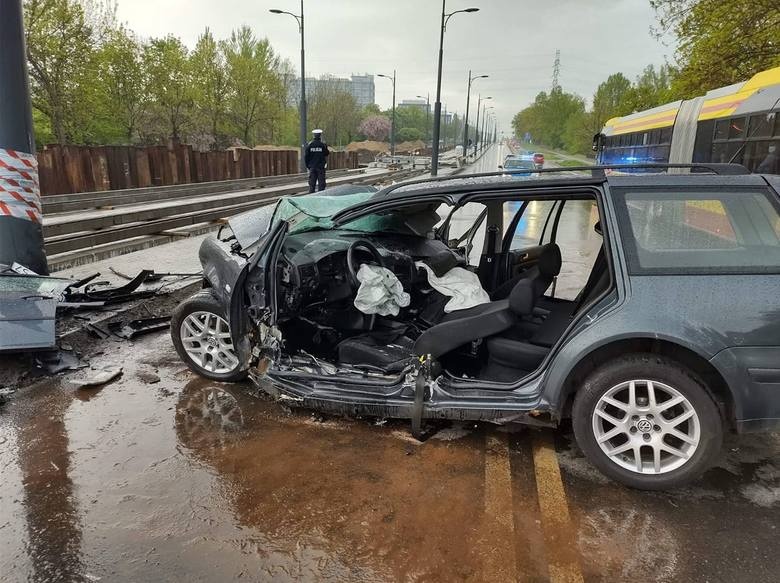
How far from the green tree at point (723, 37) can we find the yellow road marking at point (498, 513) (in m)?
18.0

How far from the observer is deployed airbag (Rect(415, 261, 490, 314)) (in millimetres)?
4020

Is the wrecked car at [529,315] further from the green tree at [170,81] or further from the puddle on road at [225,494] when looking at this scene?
the green tree at [170,81]

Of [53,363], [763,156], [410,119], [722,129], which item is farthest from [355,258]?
[410,119]

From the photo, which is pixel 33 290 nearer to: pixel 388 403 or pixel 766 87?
pixel 388 403

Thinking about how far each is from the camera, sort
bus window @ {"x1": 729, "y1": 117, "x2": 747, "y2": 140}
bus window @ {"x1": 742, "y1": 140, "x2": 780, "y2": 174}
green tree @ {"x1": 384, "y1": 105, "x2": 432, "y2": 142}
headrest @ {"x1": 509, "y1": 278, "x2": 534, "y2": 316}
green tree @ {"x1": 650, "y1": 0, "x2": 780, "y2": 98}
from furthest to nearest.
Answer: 1. green tree @ {"x1": 384, "y1": 105, "x2": 432, "y2": 142}
2. green tree @ {"x1": 650, "y1": 0, "x2": 780, "y2": 98}
3. bus window @ {"x1": 729, "y1": 117, "x2": 747, "y2": 140}
4. bus window @ {"x1": 742, "y1": 140, "x2": 780, "y2": 174}
5. headrest @ {"x1": 509, "y1": 278, "x2": 534, "y2": 316}

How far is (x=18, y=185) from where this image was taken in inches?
235

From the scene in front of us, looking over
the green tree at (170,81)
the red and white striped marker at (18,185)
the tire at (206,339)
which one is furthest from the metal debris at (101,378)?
the green tree at (170,81)

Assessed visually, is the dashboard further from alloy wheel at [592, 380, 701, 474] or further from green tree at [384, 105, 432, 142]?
green tree at [384, 105, 432, 142]

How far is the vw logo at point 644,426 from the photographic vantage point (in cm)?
294

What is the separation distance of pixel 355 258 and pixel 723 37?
1816 cm

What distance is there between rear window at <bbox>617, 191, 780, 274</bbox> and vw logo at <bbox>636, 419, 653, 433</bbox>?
0.81 meters

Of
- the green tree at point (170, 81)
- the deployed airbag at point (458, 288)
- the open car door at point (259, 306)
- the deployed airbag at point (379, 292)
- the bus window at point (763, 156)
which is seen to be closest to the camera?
the open car door at point (259, 306)

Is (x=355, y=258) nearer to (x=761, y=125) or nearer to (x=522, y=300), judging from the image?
(x=522, y=300)

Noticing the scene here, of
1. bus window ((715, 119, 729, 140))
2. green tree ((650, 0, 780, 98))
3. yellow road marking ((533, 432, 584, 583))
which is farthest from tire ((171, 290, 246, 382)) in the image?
green tree ((650, 0, 780, 98))
